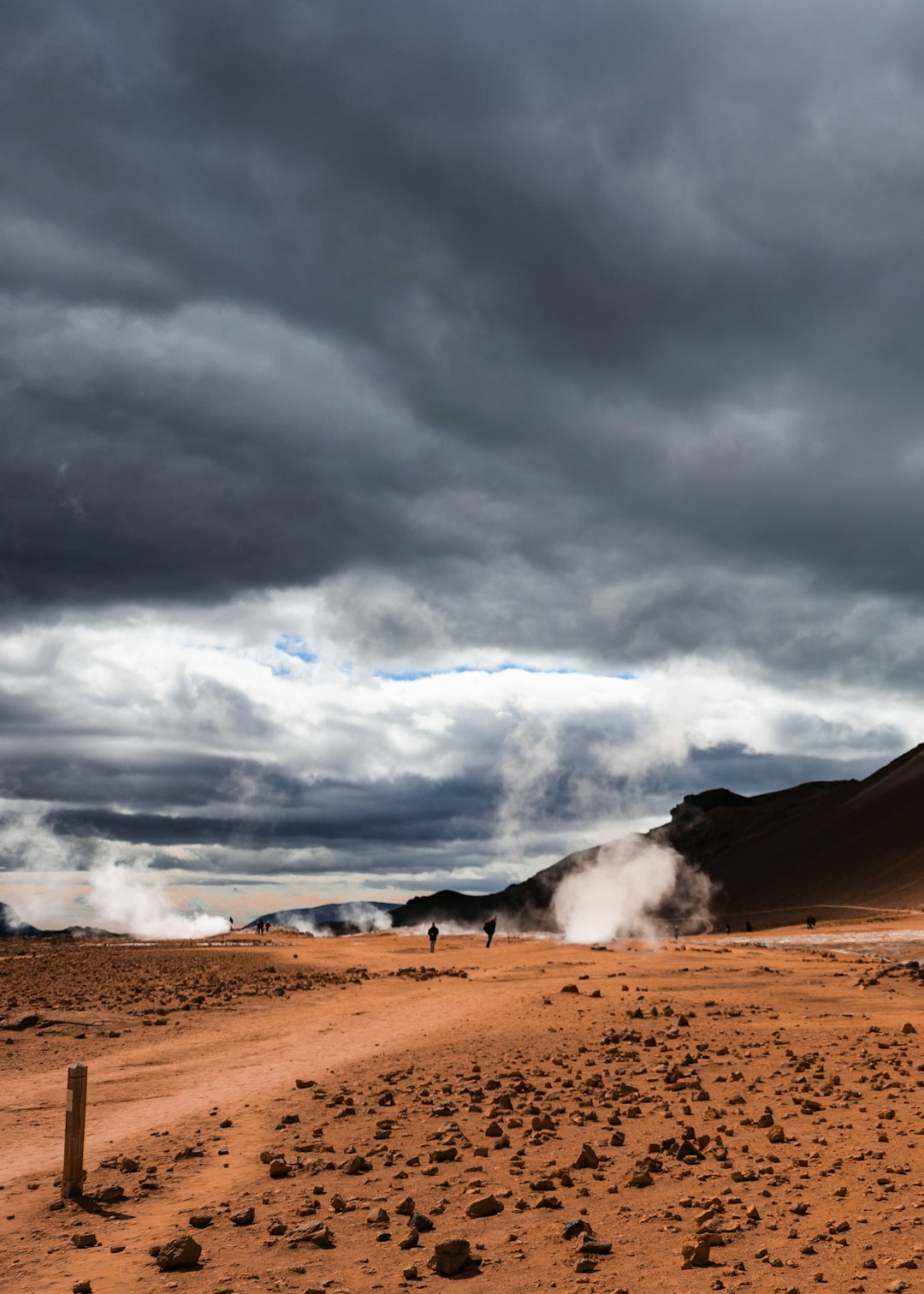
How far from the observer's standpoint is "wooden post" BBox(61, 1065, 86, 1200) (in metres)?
10.8

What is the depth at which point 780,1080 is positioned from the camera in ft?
47.6

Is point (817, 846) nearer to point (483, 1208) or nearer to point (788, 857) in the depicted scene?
point (788, 857)

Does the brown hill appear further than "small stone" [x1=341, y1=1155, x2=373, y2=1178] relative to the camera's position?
Yes

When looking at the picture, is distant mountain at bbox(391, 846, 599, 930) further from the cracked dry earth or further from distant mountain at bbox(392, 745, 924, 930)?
the cracked dry earth

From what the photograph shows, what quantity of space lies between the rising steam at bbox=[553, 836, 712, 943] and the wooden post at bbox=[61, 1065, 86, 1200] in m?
44.8

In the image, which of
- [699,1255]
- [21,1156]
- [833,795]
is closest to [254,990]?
[21,1156]

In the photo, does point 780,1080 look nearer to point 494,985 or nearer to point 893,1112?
point 893,1112

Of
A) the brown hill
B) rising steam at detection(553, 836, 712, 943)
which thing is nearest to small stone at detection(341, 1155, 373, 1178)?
rising steam at detection(553, 836, 712, 943)

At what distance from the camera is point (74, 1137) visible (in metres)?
10.9

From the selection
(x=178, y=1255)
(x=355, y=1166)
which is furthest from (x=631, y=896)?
(x=178, y=1255)

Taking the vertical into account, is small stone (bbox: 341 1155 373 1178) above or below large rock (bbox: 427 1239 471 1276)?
below

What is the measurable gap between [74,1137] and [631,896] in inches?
3119

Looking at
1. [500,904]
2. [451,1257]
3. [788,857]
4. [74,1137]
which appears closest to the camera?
[451,1257]

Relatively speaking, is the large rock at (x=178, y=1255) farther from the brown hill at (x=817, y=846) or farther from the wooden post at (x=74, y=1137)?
the brown hill at (x=817, y=846)
